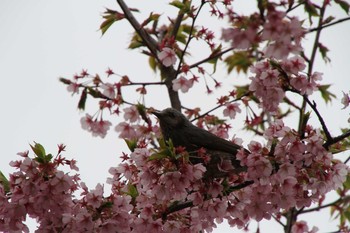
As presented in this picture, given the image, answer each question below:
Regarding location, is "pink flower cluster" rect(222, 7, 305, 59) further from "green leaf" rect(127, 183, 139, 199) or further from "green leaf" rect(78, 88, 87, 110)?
"green leaf" rect(78, 88, 87, 110)

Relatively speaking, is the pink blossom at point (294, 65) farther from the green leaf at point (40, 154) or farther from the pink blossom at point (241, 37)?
the green leaf at point (40, 154)

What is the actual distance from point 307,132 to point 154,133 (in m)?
2.33

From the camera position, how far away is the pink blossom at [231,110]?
18.7 feet

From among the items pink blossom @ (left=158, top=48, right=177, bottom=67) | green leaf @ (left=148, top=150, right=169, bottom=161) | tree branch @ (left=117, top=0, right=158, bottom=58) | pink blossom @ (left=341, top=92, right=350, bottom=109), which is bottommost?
green leaf @ (left=148, top=150, right=169, bottom=161)

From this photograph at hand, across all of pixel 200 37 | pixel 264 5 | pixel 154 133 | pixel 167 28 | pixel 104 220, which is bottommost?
pixel 104 220

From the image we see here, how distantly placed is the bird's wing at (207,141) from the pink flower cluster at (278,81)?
32.6 inches

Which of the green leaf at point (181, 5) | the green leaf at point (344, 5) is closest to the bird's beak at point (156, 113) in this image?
the green leaf at point (181, 5)

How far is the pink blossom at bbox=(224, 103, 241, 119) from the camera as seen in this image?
5691 mm

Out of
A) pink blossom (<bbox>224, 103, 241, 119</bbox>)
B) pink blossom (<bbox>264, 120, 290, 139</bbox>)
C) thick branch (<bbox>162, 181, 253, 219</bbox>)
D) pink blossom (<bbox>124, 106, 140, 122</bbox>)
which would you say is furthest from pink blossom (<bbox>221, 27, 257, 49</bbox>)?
pink blossom (<bbox>124, 106, 140, 122</bbox>)

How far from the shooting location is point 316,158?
3744 mm

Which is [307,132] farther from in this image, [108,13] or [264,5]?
[108,13]

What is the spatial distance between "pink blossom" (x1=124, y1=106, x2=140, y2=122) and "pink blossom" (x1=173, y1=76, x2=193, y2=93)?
1.65ft

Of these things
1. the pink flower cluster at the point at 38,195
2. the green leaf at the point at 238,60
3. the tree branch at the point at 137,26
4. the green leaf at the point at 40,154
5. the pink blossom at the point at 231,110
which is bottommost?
the pink flower cluster at the point at 38,195

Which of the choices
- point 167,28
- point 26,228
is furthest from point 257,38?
point 167,28
